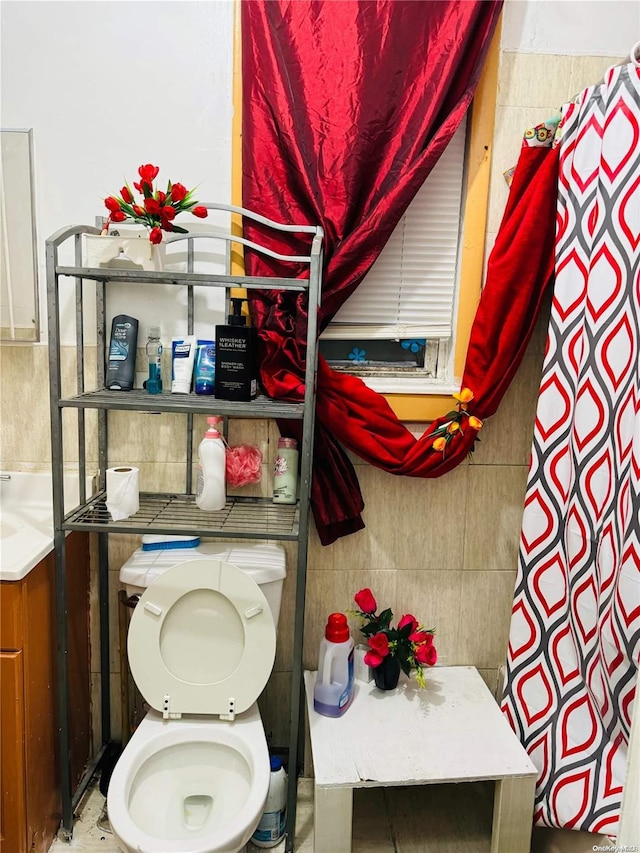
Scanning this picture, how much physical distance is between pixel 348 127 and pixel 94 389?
0.97 m

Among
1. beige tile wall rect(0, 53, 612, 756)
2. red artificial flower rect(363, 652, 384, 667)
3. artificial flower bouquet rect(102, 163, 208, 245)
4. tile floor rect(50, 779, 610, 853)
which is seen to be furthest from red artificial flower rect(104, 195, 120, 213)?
tile floor rect(50, 779, 610, 853)

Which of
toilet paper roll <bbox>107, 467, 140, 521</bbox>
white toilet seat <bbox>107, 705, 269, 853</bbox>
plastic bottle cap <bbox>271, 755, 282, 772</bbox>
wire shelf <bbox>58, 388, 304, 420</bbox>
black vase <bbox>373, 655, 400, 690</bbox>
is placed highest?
wire shelf <bbox>58, 388, 304, 420</bbox>

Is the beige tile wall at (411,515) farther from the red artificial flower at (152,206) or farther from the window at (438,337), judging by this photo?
the red artificial flower at (152,206)

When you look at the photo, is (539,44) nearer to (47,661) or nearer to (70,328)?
(70,328)

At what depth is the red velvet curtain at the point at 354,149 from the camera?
5.35ft

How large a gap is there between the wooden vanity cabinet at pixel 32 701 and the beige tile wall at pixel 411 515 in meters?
0.17

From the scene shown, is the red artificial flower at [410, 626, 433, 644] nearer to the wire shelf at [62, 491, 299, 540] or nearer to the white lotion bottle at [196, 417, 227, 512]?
the wire shelf at [62, 491, 299, 540]

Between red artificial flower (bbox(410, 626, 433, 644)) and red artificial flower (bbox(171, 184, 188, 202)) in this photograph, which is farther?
red artificial flower (bbox(410, 626, 433, 644))

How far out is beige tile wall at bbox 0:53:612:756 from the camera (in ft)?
5.84

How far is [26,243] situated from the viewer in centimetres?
171

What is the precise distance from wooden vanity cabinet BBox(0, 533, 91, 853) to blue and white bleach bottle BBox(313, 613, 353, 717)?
0.69 meters

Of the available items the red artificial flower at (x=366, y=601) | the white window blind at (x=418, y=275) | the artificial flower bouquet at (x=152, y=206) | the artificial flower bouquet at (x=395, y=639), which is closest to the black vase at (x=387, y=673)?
the artificial flower bouquet at (x=395, y=639)

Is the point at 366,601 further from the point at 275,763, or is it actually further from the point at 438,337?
the point at 438,337

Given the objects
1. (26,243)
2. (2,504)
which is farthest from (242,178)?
(2,504)
